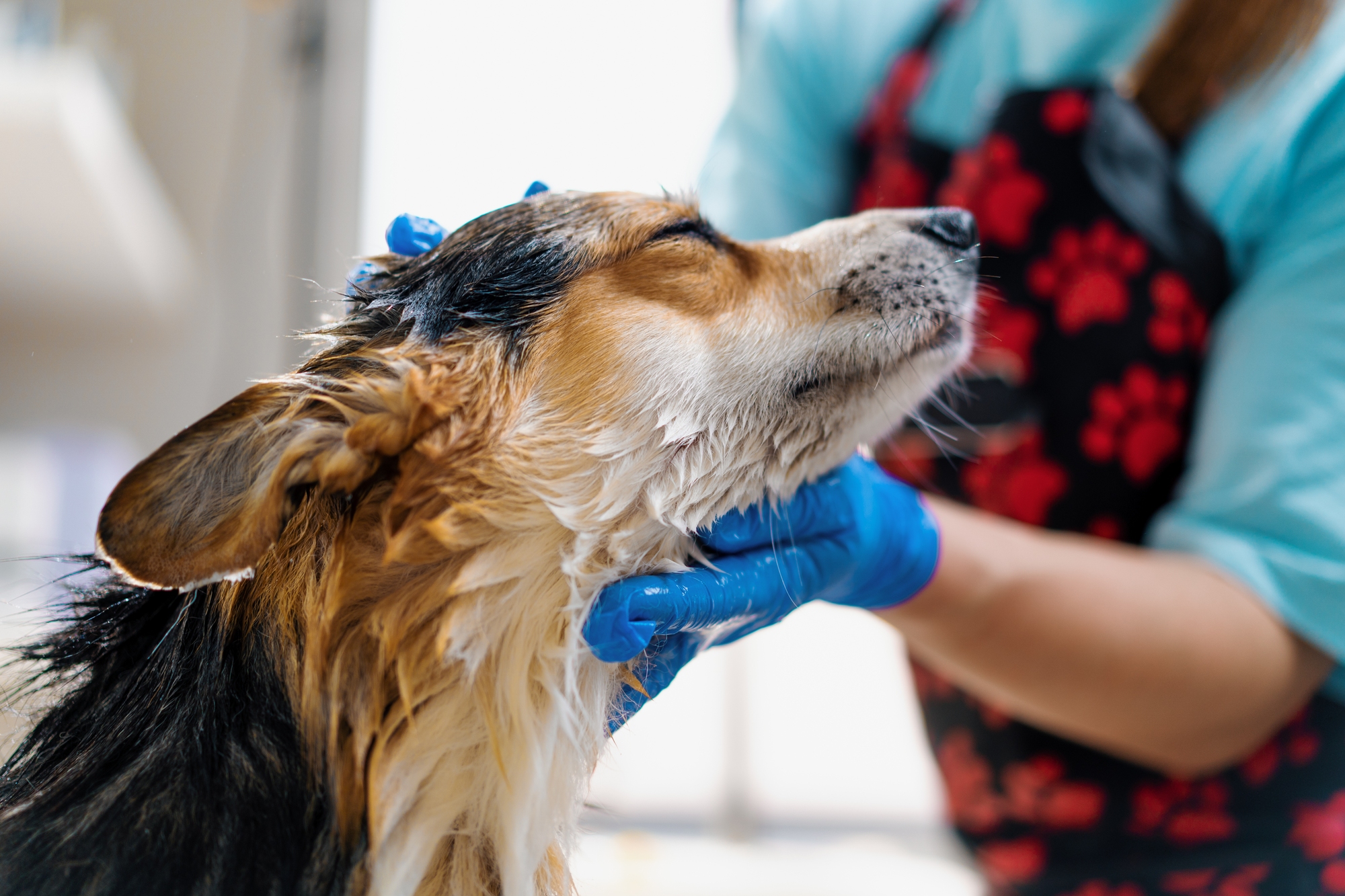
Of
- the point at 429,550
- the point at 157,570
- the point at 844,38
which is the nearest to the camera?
the point at 157,570

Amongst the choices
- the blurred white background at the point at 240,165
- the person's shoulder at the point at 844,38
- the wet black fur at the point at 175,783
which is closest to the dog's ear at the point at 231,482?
the wet black fur at the point at 175,783

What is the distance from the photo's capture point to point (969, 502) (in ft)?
4.43

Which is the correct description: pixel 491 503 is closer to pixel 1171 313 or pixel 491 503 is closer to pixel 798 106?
pixel 1171 313

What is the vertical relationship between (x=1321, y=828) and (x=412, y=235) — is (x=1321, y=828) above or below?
below

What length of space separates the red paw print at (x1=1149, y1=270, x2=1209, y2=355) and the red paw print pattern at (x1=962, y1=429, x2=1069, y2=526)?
224 mm

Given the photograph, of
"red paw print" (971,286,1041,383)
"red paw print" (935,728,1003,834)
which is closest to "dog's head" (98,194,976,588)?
"red paw print" (971,286,1041,383)

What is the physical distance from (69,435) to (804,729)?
7.04 feet

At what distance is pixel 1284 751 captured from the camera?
1.04 m

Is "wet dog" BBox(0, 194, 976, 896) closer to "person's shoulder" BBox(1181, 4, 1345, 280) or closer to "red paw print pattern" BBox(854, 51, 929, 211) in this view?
"person's shoulder" BBox(1181, 4, 1345, 280)

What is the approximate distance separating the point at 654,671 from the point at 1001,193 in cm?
102

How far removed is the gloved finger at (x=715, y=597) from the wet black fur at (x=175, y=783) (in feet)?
0.82

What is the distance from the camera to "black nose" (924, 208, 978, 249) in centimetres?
84

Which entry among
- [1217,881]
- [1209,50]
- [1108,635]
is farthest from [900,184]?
[1217,881]

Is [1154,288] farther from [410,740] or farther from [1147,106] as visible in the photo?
[410,740]
